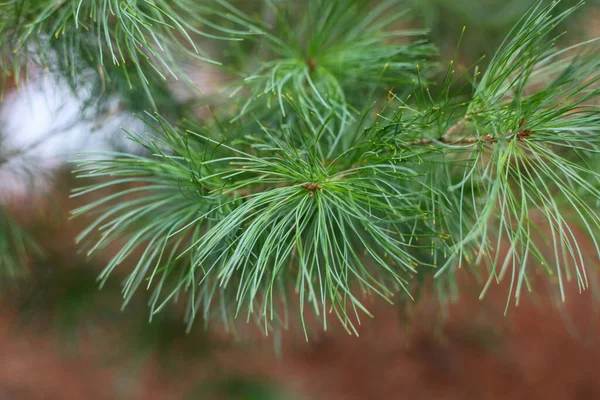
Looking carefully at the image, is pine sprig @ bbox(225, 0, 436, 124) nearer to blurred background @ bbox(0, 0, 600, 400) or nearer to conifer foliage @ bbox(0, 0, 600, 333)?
conifer foliage @ bbox(0, 0, 600, 333)

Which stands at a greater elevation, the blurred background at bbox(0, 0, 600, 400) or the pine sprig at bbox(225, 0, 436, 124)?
the pine sprig at bbox(225, 0, 436, 124)

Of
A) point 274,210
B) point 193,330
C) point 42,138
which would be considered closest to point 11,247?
point 42,138

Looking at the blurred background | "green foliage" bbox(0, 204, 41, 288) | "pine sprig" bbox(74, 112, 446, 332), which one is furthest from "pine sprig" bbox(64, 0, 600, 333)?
"green foliage" bbox(0, 204, 41, 288)

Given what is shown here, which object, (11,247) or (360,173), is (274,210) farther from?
(11,247)

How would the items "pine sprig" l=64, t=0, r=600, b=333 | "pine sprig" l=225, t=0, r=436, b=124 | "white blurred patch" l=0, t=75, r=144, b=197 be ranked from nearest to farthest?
"pine sprig" l=64, t=0, r=600, b=333, "pine sprig" l=225, t=0, r=436, b=124, "white blurred patch" l=0, t=75, r=144, b=197

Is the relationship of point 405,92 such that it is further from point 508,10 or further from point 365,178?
point 508,10

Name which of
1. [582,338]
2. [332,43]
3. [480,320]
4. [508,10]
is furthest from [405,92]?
[582,338]
